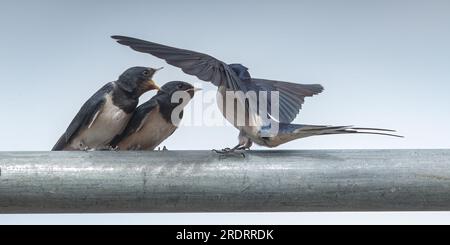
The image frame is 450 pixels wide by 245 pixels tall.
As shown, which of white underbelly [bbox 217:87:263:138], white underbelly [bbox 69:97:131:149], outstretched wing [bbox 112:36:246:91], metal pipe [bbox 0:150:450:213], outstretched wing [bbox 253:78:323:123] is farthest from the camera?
white underbelly [bbox 69:97:131:149]

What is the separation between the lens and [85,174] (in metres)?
1.00

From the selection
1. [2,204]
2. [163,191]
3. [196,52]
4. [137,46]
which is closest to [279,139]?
[196,52]

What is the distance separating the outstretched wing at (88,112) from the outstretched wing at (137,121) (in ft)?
0.37

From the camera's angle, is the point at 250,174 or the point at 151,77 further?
the point at 151,77

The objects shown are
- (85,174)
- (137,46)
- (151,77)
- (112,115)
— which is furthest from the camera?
(151,77)

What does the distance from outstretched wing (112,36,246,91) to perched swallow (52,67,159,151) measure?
503mm

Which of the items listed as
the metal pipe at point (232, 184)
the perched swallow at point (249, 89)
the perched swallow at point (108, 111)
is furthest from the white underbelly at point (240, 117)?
the metal pipe at point (232, 184)

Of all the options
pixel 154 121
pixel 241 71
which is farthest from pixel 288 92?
pixel 154 121

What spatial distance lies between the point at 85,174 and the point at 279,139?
0.67m

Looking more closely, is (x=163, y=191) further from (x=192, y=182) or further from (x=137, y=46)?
(x=137, y=46)

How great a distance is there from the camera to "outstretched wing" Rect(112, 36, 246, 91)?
1291 millimetres

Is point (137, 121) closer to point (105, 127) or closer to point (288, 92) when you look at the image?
point (105, 127)

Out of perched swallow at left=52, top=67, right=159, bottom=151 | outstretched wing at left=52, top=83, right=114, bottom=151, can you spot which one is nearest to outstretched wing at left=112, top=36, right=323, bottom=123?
perched swallow at left=52, top=67, right=159, bottom=151

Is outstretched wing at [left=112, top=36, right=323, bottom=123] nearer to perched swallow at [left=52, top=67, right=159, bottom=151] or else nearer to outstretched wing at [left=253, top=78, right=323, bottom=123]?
outstretched wing at [left=253, top=78, right=323, bottom=123]
